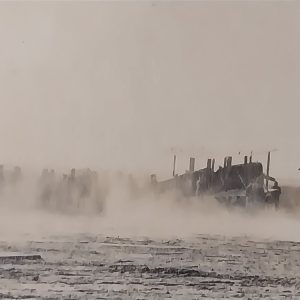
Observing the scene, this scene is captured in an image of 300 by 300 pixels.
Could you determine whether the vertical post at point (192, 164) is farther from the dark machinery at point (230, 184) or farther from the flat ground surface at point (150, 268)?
the flat ground surface at point (150, 268)

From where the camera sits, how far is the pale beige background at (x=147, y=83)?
4.33 ft

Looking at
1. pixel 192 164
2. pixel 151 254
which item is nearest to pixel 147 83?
pixel 192 164

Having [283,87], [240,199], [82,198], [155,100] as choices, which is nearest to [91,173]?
[82,198]

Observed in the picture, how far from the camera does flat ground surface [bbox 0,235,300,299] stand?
1.25m

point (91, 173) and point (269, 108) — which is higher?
point (269, 108)

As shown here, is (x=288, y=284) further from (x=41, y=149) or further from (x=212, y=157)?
(x=41, y=149)

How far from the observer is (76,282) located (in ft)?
4.12

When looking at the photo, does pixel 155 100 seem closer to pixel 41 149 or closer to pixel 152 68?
pixel 152 68

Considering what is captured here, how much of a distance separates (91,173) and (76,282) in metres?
0.23

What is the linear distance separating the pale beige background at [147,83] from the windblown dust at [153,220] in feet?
0.26

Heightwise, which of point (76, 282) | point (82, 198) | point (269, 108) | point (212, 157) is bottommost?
point (76, 282)

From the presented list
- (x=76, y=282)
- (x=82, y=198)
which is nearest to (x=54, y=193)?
(x=82, y=198)

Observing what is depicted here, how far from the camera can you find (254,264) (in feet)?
4.18

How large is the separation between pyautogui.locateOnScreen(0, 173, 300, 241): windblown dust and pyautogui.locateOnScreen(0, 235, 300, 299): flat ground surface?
0.05ft
